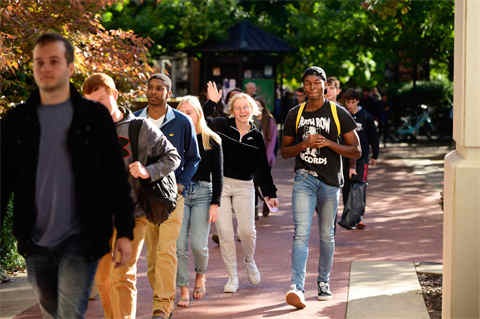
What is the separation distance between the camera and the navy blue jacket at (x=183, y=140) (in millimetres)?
6250

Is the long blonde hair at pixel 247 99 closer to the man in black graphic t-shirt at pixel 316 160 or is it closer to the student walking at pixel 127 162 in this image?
the man in black graphic t-shirt at pixel 316 160

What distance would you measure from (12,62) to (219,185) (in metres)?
2.12

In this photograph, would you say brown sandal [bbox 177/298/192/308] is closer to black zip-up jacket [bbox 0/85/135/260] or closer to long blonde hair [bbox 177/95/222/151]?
long blonde hair [bbox 177/95/222/151]

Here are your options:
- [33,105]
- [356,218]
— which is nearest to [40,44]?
[33,105]

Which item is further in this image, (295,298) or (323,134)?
(323,134)

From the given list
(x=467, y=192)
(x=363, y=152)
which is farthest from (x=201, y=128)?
(x=363, y=152)

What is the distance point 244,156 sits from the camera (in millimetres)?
7496

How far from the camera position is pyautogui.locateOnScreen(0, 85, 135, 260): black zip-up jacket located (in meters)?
3.75

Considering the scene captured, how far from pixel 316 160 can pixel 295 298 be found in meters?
1.18

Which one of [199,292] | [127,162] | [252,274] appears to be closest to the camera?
[127,162]

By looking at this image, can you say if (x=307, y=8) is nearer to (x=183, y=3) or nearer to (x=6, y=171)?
(x=183, y=3)

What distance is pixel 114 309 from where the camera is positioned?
5215 mm

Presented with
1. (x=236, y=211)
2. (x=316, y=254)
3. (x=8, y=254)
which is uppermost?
(x=236, y=211)

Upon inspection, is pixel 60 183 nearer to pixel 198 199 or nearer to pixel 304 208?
pixel 198 199
